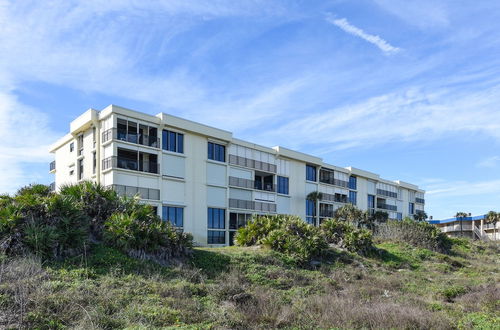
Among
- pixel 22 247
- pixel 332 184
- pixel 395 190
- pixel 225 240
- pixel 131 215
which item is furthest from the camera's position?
pixel 395 190

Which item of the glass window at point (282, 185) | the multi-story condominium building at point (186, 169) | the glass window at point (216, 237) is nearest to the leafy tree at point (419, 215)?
the multi-story condominium building at point (186, 169)

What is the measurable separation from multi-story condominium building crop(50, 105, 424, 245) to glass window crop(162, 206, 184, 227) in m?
0.08

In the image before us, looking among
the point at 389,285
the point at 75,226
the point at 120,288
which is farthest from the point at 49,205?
the point at 389,285

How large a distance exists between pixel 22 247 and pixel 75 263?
5.14ft

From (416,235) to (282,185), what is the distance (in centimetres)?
1852

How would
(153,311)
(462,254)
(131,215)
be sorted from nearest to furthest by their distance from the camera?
1. (153,311)
2. (131,215)
3. (462,254)

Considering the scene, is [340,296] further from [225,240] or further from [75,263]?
[225,240]

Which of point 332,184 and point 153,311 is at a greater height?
point 332,184

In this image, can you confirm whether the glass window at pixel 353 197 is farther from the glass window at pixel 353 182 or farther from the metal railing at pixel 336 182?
the metal railing at pixel 336 182

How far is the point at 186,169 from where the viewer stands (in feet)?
120

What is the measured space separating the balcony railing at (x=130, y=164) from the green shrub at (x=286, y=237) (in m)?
13.9

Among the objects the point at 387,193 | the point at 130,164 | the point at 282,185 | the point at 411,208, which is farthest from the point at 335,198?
the point at 130,164

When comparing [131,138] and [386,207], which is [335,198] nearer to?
[386,207]

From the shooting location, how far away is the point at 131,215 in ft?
51.2
